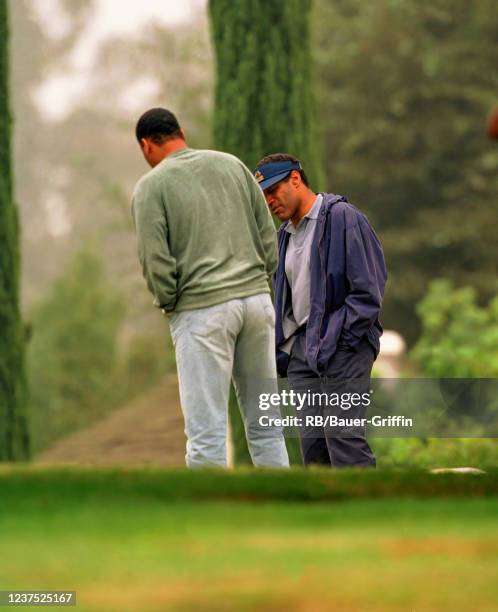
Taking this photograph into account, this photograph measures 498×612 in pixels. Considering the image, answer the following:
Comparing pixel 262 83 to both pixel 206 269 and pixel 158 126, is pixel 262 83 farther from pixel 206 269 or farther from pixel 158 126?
pixel 206 269

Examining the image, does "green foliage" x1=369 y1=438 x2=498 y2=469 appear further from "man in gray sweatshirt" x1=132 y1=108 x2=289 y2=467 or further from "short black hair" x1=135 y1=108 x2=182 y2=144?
"short black hair" x1=135 y1=108 x2=182 y2=144

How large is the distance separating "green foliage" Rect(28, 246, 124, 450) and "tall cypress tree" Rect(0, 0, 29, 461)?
293 inches

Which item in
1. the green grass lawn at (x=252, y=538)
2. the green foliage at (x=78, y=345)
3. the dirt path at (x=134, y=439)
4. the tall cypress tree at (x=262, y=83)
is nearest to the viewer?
the green grass lawn at (x=252, y=538)

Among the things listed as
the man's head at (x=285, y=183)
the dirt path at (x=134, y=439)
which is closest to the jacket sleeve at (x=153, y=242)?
the man's head at (x=285, y=183)

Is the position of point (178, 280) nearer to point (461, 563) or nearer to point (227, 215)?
point (227, 215)

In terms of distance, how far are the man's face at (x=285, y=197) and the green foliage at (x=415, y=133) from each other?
64.8 ft

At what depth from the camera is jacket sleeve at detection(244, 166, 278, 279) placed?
19.5 feet

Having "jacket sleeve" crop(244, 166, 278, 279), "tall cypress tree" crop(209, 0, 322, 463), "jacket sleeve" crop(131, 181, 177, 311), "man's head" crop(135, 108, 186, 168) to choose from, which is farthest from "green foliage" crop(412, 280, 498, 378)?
"jacket sleeve" crop(131, 181, 177, 311)

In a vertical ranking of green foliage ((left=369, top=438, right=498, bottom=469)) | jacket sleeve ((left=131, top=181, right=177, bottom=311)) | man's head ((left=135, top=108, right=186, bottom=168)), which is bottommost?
green foliage ((left=369, top=438, right=498, bottom=469))

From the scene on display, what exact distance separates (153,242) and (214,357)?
550 millimetres

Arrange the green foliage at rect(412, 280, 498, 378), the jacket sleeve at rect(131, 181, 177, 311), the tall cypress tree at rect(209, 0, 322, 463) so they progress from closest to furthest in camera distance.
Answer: the jacket sleeve at rect(131, 181, 177, 311)
the tall cypress tree at rect(209, 0, 322, 463)
the green foliage at rect(412, 280, 498, 378)

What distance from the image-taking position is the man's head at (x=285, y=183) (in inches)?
240

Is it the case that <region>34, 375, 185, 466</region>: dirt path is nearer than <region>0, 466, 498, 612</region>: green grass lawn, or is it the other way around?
<region>0, 466, 498, 612</region>: green grass lawn

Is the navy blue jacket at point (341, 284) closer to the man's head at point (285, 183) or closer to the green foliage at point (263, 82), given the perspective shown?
the man's head at point (285, 183)
